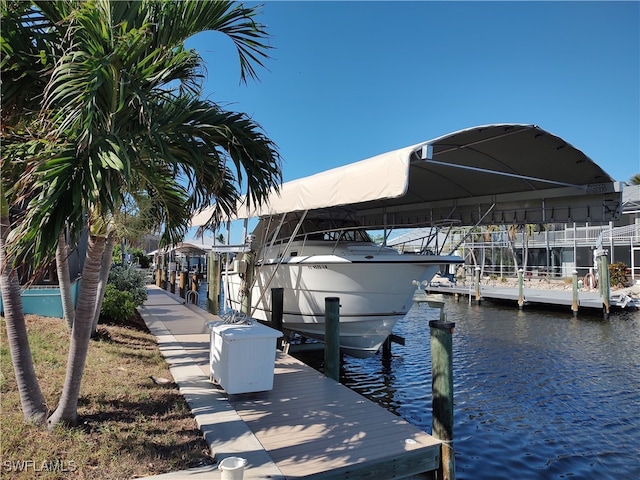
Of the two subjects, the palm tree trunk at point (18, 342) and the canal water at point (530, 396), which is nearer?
the palm tree trunk at point (18, 342)

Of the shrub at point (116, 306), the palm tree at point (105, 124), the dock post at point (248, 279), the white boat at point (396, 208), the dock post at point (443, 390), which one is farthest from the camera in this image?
the dock post at point (248, 279)

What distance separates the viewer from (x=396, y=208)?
10.5 m

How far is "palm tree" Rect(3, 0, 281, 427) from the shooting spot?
2924 millimetres

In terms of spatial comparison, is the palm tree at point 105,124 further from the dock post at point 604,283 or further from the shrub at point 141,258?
the shrub at point 141,258

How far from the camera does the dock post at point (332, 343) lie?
22.0 feet

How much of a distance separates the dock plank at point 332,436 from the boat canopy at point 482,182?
2.36 meters

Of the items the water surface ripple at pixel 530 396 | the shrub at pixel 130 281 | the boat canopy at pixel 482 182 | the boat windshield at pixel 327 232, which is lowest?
the water surface ripple at pixel 530 396

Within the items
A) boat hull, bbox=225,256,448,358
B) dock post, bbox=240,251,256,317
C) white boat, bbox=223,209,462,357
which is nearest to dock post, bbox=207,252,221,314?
dock post, bbox=240,251,256,317

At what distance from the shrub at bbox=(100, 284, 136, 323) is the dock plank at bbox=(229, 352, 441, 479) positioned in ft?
16.0

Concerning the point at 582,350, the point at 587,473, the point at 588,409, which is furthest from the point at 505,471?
the point at 582,350

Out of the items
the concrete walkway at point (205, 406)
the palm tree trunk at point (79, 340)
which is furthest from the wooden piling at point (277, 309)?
the palm tree trunk at point (79, 340)

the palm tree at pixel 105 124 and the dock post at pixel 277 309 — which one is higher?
the palm tree at pixel 105 124

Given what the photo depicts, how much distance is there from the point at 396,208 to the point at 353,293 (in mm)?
2882

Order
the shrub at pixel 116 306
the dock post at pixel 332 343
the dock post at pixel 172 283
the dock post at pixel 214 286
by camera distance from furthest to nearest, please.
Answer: the dock post at pixel 172 283 < the dock post at pixel 214 286 < the shrub at pixel 116 306 < the dock post at pixel 332 343
